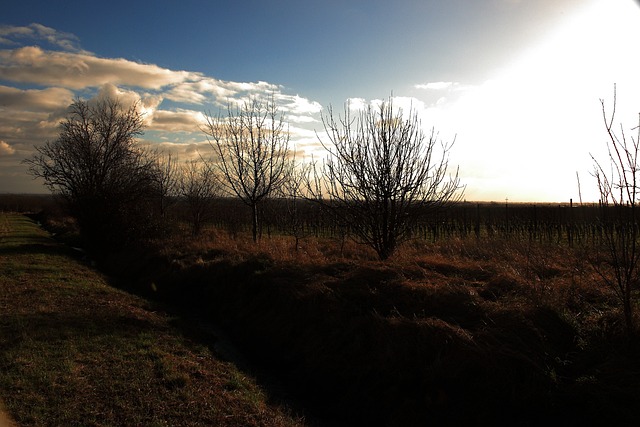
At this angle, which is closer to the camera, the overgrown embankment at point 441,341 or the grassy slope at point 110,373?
the grassy slope at point 110,373

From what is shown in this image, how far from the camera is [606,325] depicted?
5738 mm

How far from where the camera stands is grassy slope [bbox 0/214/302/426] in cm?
470

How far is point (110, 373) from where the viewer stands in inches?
224

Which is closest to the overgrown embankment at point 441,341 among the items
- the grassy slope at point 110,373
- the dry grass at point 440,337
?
the dry grass at point 440,337

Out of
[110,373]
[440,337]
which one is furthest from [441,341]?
[110,373]

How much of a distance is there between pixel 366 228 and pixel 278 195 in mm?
6941

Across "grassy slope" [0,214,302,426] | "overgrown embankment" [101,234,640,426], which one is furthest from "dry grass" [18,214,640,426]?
"grassy slope" [0,214,302,426]

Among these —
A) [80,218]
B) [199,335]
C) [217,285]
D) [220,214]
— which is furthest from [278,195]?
[220,214]

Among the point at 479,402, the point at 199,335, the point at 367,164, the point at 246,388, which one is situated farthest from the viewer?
the point at 367,164

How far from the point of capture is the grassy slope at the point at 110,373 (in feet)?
15.4

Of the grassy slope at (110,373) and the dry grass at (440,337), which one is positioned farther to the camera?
the dry grass at (440,337)

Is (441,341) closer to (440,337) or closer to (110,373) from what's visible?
(440,337)

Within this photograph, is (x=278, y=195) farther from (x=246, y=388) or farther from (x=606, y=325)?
(x=606, y=325)

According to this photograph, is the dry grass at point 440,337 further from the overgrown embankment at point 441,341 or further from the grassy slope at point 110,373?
the grassy slope at point 110,373
